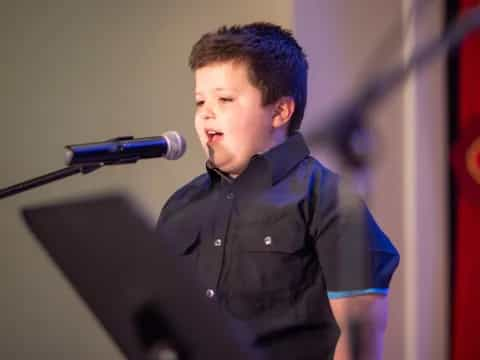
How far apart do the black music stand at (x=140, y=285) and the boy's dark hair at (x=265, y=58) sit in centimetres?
50

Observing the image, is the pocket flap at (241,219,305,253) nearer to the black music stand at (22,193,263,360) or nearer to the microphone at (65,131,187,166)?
the microphone at (65,131,187,166)

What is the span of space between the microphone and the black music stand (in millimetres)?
117

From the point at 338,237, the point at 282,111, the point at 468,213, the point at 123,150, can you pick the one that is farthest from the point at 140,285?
the point at 468,213

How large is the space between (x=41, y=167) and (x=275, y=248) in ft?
3.19

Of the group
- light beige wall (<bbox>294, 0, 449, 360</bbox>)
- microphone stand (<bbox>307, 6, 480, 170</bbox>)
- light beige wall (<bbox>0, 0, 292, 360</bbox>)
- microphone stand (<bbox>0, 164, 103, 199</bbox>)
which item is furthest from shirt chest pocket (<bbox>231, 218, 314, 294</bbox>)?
light beige wall (<bbox>0, 0, 292, 360</bbox>)

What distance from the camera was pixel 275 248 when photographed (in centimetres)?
113

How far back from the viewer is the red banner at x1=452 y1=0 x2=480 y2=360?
1662 millimetres

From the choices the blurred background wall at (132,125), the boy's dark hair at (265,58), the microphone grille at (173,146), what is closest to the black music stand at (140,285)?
the microphone grille at (173,146)

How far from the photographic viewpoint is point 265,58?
1223mm

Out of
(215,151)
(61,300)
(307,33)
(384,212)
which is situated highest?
(307,33)

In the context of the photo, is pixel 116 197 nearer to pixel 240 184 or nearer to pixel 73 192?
pixel 240 184

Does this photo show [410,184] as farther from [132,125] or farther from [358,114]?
[358,114]

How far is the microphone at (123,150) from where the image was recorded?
932mm

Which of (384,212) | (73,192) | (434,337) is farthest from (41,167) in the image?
(434,337)
